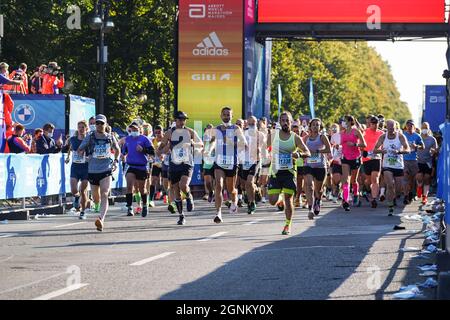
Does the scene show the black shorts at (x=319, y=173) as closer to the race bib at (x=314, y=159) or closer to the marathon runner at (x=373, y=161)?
the race bib at (x=314, y=159)

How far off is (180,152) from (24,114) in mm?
8619

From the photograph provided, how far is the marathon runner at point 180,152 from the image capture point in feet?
69.9

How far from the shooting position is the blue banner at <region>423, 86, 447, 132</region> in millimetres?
49250

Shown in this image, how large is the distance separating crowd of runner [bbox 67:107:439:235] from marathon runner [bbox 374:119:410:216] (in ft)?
0.07

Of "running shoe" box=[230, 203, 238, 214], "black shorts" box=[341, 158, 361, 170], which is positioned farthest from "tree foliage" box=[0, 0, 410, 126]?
"running shoe" box=[230, 203, 238, 214]

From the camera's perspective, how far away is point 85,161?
81.0 feet

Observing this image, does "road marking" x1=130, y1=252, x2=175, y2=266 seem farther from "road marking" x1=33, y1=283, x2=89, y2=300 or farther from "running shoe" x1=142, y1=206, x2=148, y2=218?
"running shoe" x1=142, y1=206, x2=148, y2=218

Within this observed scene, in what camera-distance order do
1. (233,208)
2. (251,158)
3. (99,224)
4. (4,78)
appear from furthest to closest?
(251,158) < (233,208) < (4,78) < (99,224)

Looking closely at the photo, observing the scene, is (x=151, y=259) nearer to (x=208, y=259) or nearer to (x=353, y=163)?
(x=208, y=259)

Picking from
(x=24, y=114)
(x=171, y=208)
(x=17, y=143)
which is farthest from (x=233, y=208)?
(x=24, y=114)

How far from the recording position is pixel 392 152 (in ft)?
80.8

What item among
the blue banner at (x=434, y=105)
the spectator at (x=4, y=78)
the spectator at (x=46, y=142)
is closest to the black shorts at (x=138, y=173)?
the spectator at (x=4, y=78)
